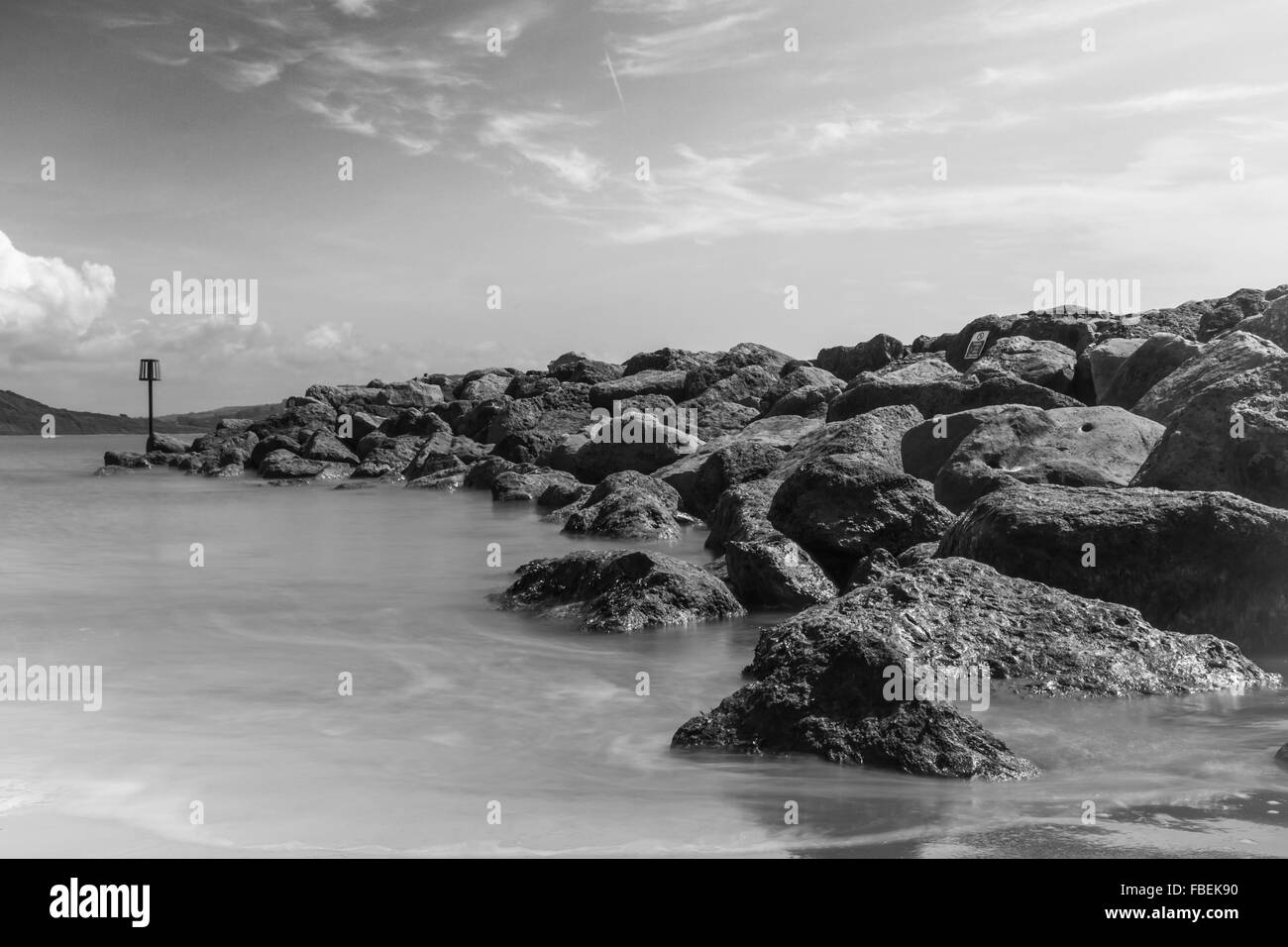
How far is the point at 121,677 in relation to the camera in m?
7.73

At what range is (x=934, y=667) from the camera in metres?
6.17

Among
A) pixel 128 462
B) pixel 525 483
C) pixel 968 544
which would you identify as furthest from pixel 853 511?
pixel 128 462

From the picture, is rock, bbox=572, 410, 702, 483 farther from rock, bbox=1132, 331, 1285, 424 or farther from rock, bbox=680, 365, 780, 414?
rock, bbox=1132, 331, 1285, 424

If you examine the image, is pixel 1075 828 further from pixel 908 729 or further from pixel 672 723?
pixel 672 723

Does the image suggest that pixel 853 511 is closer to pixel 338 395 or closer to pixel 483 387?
pixel 483 387

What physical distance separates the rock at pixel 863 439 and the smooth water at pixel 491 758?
4.43m

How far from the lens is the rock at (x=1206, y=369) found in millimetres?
11219

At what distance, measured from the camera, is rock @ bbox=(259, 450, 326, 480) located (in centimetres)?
2944

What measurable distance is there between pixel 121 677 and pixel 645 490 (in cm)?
808

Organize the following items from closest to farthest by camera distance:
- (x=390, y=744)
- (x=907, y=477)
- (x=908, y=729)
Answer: (x=908, y=729), (x=390, y=744), (x=907, y=477)

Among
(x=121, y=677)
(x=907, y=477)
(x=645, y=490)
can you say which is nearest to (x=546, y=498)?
(x=645, y=490)

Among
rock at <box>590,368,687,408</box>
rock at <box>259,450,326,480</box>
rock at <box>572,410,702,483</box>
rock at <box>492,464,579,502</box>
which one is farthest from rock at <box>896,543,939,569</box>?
rock at <box>259,450,326,480</box>

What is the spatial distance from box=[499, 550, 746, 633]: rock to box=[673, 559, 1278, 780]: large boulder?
242 cm
